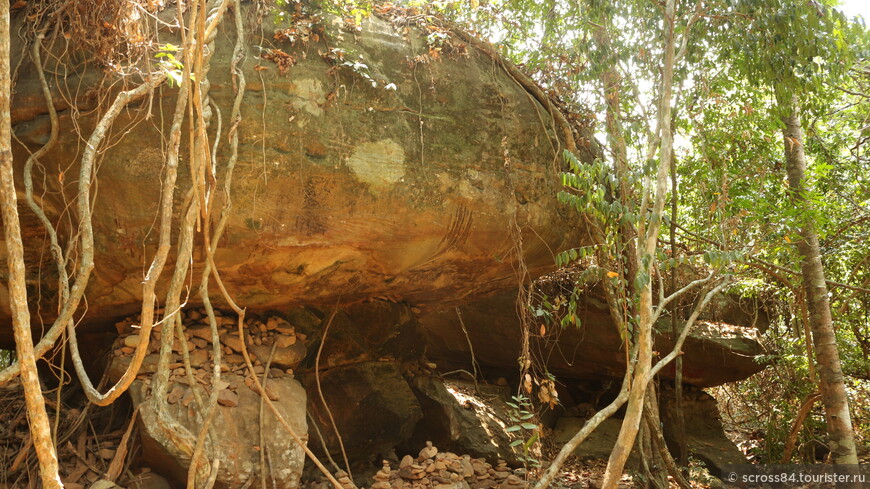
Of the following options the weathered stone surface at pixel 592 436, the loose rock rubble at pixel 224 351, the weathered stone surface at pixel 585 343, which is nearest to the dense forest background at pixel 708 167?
the weathered stone surface at pixel 585 343

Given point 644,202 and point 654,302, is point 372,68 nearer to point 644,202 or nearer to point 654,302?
point 644,202

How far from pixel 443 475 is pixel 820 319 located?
3.34m

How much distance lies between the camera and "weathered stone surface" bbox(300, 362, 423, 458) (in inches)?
215

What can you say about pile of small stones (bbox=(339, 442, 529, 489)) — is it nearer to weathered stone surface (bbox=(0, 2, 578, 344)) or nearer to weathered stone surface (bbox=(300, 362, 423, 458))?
weathered stone surface (bbox=(300, 362, 423, 458))

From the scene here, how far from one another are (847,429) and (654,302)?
93.5 inches

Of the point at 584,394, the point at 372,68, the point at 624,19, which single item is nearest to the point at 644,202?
the point at 624,19

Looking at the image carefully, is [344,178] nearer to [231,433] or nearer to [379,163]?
[379,163]

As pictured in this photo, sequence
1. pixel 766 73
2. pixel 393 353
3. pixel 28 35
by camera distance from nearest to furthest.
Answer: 1. pixel 28 35
2. pixel 766 73
3. pixel 393 353

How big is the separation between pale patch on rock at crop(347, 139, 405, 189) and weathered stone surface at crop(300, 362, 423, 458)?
1.99 m

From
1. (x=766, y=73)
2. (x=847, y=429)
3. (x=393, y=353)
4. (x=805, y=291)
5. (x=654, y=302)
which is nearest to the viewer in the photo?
(x=766, y=73)

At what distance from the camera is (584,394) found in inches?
316

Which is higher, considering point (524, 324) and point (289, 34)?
point (289, 34)

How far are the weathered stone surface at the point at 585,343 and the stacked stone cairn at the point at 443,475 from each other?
76.6 inches

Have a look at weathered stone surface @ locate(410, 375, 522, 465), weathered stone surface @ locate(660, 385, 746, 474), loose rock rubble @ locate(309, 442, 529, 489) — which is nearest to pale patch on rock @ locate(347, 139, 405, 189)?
loose rock rubble @ locate(309, 442, 529, 489)
